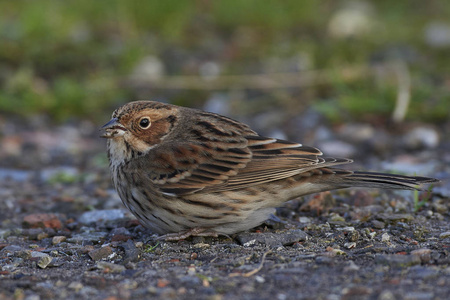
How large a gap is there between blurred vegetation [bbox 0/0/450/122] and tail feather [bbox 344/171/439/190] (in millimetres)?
3280

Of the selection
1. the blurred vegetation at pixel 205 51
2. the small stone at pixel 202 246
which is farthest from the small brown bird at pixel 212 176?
the blurred vegetation at pixel 205 51

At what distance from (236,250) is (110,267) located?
86 centimetres

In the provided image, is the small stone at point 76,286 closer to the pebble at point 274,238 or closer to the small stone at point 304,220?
the pebble at point 274,238

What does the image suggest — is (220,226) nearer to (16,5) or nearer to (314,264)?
(314,264)

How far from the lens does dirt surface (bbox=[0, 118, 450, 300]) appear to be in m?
3.66

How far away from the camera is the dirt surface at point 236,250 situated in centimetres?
366

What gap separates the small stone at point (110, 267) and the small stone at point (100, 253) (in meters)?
0.24

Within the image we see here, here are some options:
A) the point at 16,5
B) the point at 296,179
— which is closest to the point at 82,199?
the point at 296,179

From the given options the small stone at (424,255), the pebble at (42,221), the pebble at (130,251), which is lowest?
the pebble at (130,251)

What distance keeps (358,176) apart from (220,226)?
1057 mm

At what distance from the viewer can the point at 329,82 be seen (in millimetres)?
9008

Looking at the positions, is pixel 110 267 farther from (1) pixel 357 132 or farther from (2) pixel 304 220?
(1) pixel 357 132

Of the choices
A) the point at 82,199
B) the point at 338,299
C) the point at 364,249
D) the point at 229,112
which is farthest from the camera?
the point at 229,112

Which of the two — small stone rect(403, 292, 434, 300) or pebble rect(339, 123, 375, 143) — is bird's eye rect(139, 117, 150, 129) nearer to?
small stone rect(403, 292, 434, 300)
